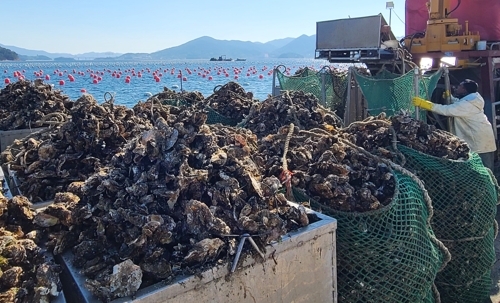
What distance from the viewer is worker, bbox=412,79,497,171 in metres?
6.16

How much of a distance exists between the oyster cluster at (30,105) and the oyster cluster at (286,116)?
2.39 meters

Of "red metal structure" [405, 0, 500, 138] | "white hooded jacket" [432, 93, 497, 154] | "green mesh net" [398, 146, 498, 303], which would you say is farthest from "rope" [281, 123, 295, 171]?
"red metal structure" [405, 0, 500, 138]

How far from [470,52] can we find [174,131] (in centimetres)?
698

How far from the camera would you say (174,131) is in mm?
3010

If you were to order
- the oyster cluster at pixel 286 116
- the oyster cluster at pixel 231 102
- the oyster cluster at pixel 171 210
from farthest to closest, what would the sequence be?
the oyster cluster at pixel 231 102
the oyster cluster at pixel 286 116
the oyster cluster at pixel 171 210

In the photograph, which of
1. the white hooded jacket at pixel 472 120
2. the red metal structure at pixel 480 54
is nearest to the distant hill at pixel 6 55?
the red metal structure at pixel 480 54

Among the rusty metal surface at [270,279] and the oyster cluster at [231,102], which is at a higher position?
the oyster cluster at [231,102]

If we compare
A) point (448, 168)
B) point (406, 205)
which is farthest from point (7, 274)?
point (448, 168)

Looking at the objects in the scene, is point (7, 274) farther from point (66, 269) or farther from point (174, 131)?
point (174, 131)

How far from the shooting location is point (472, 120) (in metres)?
6.33

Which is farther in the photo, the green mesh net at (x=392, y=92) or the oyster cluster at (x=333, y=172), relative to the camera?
the green mesh net at (x=392, y=92)

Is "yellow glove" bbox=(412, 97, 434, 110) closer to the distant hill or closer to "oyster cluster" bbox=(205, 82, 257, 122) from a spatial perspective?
"oyster cluster" bbox=(205, 82, 257, 122)

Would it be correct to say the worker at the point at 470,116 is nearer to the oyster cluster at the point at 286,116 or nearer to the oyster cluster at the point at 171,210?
the oyster cluster at the point at 286,116

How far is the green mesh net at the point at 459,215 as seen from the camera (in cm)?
391
